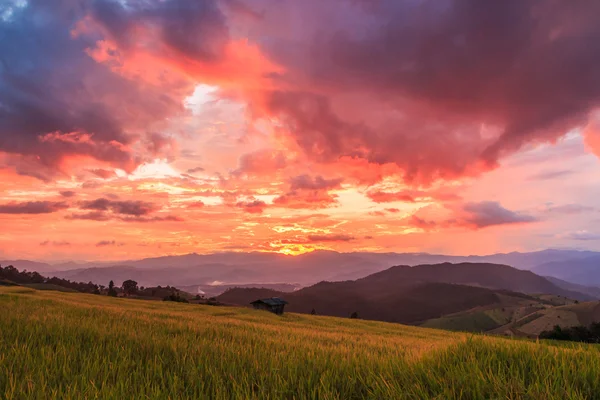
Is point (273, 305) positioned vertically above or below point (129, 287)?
above

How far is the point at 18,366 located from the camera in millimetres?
4582

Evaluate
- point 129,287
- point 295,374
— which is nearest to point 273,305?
point 295,374

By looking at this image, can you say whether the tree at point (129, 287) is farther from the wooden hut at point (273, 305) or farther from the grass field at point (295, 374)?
the grass field at point (295, 374)

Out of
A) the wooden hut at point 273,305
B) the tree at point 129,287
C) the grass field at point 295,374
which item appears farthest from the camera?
the tree at point 129,287

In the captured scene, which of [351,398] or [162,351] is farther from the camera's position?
[162,351]

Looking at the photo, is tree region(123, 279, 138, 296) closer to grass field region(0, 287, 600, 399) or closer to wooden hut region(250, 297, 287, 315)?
wooden hut region(250, 297, 287, 315)

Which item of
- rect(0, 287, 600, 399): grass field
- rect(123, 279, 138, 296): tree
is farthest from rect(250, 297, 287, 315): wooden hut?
rect(123, 279, 138, 296): tree

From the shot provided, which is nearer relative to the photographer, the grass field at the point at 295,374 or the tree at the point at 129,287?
the grass field at the point at 295,374

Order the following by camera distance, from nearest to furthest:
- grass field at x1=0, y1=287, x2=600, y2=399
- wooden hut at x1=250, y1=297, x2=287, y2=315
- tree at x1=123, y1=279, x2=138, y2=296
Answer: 1. grass field at x1=0, y1=287, x2=600, y2=399
2. wooden hut at x1=250, y1=297, x2=287, y2=315
3. tree at x1=123, y1=279, x2=138, y2=296

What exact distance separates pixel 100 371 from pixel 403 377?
3625 millimetres

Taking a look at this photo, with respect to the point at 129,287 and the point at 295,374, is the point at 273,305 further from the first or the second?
the point at 129,287

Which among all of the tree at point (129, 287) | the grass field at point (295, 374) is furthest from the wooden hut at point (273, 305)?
the tree at point (129, 287)

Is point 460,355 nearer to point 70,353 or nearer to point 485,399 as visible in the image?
point 485,399

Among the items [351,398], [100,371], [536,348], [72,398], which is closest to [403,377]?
[351,398]
